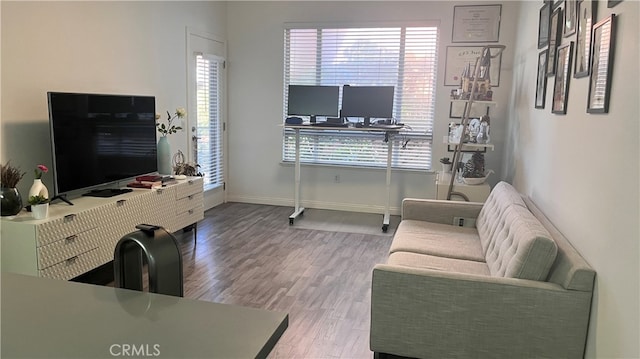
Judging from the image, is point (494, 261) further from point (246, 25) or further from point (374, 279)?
point (246, 25)

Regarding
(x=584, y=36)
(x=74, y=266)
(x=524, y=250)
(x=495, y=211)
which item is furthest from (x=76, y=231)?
(x=584, y=36)

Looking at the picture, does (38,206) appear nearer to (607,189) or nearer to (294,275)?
(294,275)

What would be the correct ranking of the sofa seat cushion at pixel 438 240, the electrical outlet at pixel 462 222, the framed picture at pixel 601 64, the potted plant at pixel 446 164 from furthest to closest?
the potted plant at pixel 446 164
the electrical outlet at pixel 462 222
the sofa seat cushion at pixel 438 240
the framed picture at pixel 601 64

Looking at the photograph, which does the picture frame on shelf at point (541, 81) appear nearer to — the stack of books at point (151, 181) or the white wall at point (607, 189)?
the white wall at point (607, 189)

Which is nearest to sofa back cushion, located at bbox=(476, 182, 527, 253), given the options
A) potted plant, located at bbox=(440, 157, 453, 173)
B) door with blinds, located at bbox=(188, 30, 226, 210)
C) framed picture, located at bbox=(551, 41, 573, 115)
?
framed picture, located at bbox=(551, 41, 573, 115)

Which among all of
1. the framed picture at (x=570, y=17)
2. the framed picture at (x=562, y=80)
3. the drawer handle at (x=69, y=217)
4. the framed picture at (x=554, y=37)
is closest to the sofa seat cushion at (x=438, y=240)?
the framed picture at (x=562, y=80)

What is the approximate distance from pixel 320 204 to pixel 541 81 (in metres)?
3.28

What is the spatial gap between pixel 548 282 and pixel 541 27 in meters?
2.46

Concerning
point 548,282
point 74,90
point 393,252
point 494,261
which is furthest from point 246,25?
point 548,282

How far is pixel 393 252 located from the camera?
3166mm

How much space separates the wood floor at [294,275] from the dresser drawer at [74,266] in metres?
0.67

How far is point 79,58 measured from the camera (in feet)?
12.2

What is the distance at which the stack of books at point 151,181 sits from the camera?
3.98 meters

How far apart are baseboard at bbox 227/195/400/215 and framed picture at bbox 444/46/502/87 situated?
172cm
